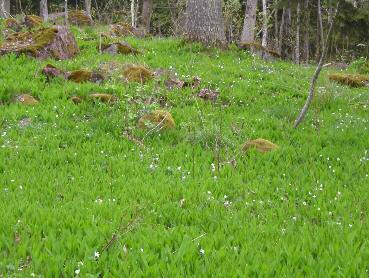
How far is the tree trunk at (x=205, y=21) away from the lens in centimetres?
1434

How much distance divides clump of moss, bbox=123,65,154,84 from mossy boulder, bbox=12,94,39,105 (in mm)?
2471

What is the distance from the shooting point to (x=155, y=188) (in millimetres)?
5578

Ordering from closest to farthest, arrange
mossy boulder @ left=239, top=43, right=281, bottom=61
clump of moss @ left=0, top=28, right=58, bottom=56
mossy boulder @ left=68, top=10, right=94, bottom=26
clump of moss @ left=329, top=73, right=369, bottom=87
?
clump of moss @ left=0, top=28, right=58, bottom=56 < clump of moss @ left=329, top=73, right=369, bottom=87 < mossy boulder @ left=239, top=43, right=281, bottom=61 < mossy boulder @ left=68, top=10, right=94, bottom=26

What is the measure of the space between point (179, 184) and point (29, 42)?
8.60 meters

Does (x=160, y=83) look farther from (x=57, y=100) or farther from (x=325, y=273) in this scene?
(x=325, y=273)

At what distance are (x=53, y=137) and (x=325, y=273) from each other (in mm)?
4937

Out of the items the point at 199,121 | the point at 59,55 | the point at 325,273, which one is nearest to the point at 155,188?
the point at 325,273

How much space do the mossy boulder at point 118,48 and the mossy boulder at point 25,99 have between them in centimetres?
461

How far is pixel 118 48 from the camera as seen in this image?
13.4m

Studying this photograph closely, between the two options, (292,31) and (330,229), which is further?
(292,31)

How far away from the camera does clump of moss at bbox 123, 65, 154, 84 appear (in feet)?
35.2

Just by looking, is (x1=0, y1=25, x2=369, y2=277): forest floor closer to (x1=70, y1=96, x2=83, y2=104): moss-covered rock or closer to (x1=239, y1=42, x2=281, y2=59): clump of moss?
(x1=70, y1=96, x2=83, y2=104): moss-covered rock

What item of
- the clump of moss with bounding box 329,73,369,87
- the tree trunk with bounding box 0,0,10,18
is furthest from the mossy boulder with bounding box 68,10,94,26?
the clump of moss with bounding box 329,73,369,87

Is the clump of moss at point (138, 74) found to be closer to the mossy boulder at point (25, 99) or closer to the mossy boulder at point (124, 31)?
the mossy boulder at point (25, 99)
